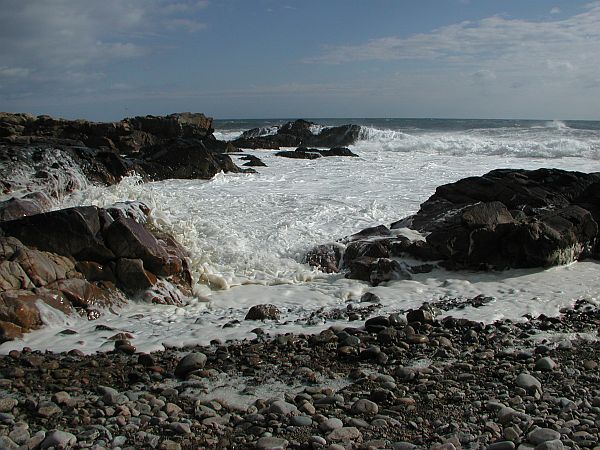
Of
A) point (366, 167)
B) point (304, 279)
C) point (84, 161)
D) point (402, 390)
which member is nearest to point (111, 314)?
point (304, 279)

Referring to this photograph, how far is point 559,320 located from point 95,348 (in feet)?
16.3

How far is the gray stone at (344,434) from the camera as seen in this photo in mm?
3719

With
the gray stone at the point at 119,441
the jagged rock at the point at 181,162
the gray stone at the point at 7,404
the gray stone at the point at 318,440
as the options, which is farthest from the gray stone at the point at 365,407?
the jagged rock at the point at 181,162

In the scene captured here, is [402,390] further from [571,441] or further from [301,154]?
[301,154]

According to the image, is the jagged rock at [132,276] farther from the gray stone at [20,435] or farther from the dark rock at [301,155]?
the dark rock at [301,155]

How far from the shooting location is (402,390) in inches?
175

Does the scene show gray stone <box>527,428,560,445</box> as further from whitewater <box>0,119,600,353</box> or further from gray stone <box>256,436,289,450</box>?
whitewater <box>0,119,600,353</box>

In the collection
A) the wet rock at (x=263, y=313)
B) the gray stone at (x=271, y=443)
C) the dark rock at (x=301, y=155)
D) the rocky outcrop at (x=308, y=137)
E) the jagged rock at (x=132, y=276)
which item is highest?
the rocky outcrop at (x=308, y=137)

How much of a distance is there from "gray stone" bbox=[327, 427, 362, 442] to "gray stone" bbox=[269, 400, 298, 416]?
0.41 meters

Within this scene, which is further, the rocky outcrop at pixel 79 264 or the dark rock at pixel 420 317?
the rocky outcrop at pixel 79 264

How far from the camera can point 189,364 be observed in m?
4.84

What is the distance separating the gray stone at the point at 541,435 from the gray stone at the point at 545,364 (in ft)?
4.11

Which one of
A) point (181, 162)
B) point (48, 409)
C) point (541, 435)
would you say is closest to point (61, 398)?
point (48, 409)

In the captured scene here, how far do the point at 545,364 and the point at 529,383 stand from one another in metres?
0.51
